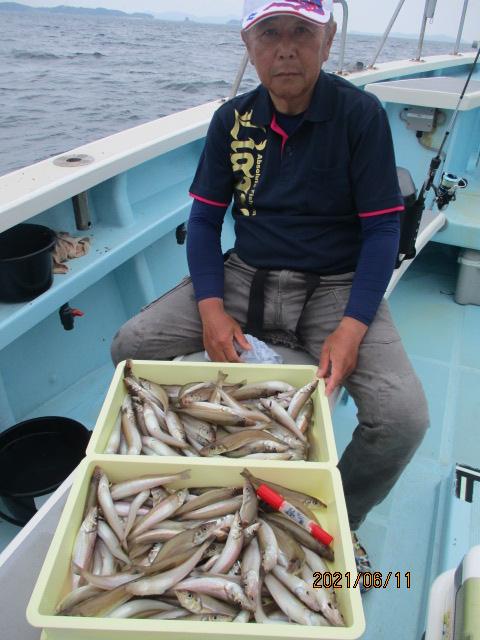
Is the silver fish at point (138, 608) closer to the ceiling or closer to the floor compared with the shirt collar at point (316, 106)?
closer to the floor

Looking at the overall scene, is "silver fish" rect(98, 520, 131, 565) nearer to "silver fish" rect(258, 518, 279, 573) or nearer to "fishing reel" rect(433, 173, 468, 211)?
"silver fish" rect(258, 518, 279, 573)

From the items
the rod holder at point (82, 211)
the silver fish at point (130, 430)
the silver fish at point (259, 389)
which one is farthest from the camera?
the rod holder at point (82, 211)

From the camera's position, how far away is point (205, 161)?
1986 mm

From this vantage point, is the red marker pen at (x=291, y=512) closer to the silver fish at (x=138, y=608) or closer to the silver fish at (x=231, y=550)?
the silver fish at (x=231, y=550)

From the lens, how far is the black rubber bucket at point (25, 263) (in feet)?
6.26

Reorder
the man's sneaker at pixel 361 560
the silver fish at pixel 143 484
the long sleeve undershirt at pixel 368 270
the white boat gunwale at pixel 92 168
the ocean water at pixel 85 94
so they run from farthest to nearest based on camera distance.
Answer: the ocean water at pixel 85 94, the white boat gunwale at pixel 92 168, the man's sneaker at pixel 361 560, the long sleeve undershirt at pixel 368 270, the silver fish at pixel 143 484

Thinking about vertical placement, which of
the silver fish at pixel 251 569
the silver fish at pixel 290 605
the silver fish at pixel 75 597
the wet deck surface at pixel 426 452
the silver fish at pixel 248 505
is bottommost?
the wet deck surface at pixel 426 452

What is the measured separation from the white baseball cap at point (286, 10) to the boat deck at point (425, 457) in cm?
183

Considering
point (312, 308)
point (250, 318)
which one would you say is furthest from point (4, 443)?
point (312, 308)

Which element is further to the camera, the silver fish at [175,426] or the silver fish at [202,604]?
the silver fish at [175,426]

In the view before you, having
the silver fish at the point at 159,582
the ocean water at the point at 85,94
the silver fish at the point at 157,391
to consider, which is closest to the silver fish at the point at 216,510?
the silver fish at the point at 159,582

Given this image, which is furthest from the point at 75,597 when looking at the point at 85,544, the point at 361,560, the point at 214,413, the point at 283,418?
the point at 361,560

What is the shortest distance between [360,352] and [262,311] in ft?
1.39

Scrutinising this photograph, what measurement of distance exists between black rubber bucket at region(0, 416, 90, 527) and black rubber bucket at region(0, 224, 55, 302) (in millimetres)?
539
